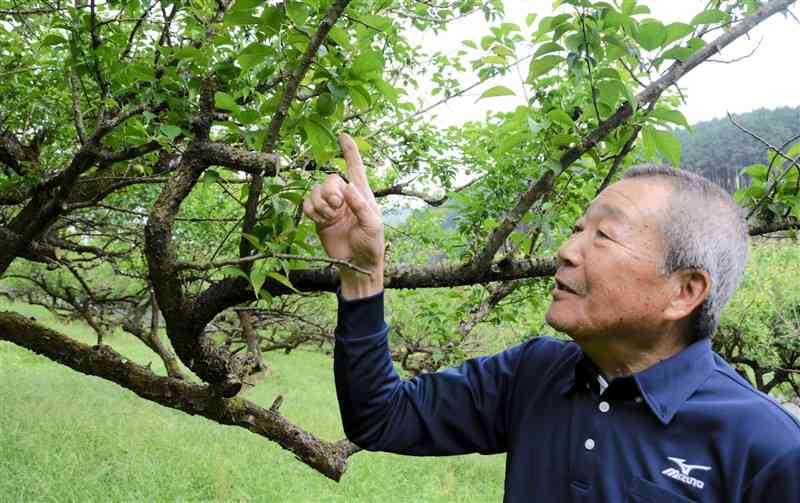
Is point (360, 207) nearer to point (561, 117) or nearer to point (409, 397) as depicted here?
point (409, 397)

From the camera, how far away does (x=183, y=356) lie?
8.83ft

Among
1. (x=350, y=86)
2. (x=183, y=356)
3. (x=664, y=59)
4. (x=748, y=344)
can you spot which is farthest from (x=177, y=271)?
(x=748, y=344)

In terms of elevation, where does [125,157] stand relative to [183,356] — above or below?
above

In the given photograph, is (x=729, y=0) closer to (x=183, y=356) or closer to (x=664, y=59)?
(x=664, y=59)

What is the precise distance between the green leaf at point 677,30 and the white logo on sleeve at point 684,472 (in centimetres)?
107

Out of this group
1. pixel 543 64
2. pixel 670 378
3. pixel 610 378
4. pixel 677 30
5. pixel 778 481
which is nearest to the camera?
pixel 778 481

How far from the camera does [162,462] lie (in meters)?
9.65

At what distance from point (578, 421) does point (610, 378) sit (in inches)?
5.4

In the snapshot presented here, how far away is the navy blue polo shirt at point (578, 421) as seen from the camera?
1.20 meters

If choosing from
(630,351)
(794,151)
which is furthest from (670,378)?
(794,151)

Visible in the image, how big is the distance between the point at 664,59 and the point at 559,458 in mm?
1088

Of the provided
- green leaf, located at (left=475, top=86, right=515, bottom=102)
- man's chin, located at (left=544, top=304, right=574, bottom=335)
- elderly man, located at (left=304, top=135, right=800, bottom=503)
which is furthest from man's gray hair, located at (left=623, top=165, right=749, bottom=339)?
green leaf, located at (left=475, top=86, right=515, bottom=102)

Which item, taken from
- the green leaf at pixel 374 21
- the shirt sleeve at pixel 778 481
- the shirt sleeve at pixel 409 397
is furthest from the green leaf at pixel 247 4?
the shirt sleeve at pixel 778 481

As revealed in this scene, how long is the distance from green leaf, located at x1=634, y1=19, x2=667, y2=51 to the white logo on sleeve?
1.04 meters
